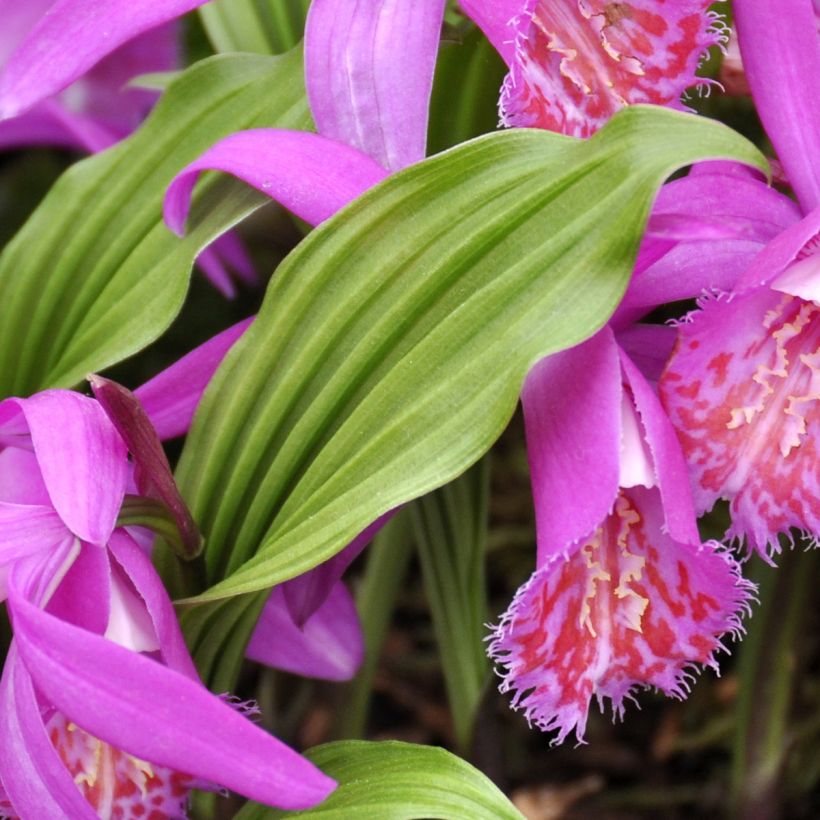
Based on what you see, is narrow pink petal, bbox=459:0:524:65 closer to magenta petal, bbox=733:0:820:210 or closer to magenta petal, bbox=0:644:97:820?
magenta petal, bbox=733:0:820:210

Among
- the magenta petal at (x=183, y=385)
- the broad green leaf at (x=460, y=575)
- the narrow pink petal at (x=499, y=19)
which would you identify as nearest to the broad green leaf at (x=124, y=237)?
the magenta petal at (x=183, y=385)

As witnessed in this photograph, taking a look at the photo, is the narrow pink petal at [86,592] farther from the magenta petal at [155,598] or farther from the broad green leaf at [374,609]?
the broad green leaf at [374,609]

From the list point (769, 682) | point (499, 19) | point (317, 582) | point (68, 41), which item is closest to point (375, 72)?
point (499, 19)

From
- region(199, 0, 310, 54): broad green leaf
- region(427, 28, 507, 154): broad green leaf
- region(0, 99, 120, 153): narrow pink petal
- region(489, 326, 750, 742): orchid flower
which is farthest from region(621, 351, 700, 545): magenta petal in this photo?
region(0, 99, 120, 153): narrow pink petal

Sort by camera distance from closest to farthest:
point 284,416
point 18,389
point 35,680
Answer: point 35,680
point 284,416
point 18,389

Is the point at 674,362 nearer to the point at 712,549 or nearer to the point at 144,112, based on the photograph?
the point at 712,549

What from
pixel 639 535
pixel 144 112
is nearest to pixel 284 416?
pixel 639 535

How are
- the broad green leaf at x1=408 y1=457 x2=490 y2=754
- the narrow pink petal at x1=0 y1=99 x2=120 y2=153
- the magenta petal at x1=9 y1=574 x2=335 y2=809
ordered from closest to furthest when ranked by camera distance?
the magenta petal at x1=9 y1=574 x2=335 y2=809
the broad green leaf at x1=408 y1=457 x2=490 y2=754
the narrow pink petal at x1=0 y1=99 x2=120 y2=153

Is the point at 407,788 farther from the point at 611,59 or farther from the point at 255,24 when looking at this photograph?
the point at 255,24
